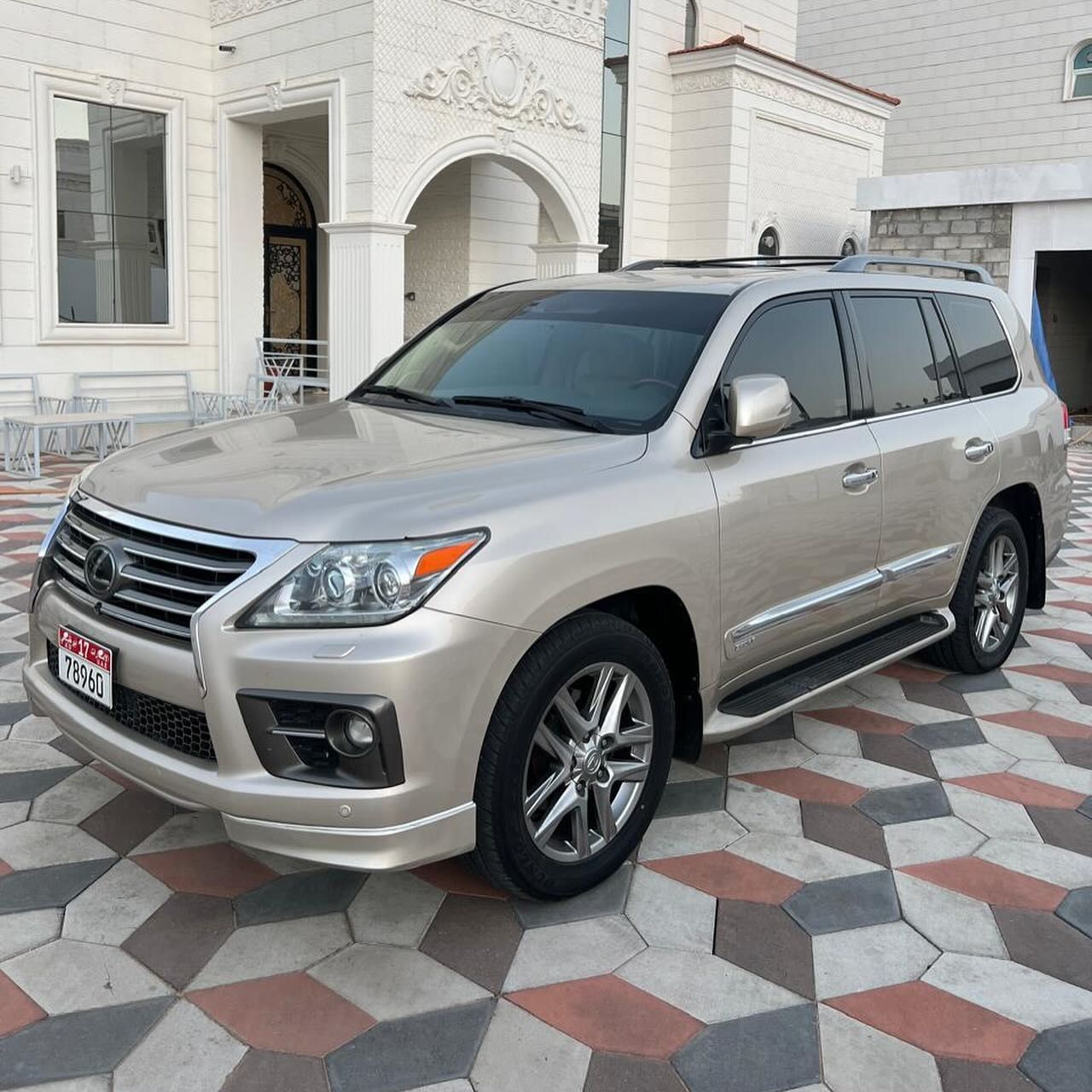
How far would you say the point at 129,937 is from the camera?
2838mm

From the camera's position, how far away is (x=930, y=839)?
137 inches

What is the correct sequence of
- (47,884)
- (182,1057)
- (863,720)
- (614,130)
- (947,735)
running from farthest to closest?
(614,130), (863,720), (947,735), (47,884), (182,1057)

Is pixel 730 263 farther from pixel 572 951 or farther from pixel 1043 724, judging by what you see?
pixel 572 951

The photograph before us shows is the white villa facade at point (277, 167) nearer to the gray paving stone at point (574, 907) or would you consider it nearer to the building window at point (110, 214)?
the building window at point (110, 214)

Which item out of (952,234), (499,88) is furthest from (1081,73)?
(499,88)

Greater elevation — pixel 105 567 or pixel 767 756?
pixel 105 567

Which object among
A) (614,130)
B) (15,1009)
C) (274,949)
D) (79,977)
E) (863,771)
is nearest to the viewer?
(15,1009)

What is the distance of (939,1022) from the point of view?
2586 millimetres

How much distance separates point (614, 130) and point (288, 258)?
508cm

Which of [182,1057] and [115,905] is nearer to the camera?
[182,1057]

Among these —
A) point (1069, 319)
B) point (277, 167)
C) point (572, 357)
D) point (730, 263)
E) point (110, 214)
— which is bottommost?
point (572, 357)

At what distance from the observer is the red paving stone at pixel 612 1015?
2.49 metres

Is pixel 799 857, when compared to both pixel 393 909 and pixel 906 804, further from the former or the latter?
pixel 393 909

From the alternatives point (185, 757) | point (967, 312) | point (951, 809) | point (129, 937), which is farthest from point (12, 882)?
point (967, 312)
